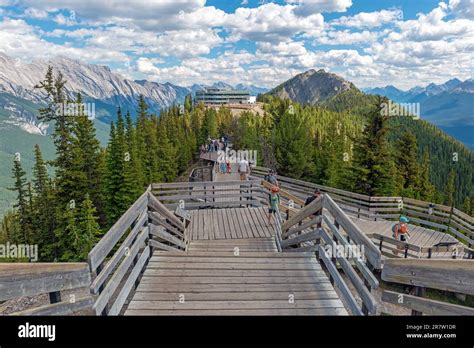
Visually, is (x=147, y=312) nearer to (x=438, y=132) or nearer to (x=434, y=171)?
(x=434, y=171)

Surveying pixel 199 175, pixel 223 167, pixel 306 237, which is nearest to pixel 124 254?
pixel 306 237

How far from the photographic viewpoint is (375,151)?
2502cm

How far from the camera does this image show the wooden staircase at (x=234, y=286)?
4.57m

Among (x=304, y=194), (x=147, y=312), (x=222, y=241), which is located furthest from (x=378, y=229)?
(x=147, y=312)

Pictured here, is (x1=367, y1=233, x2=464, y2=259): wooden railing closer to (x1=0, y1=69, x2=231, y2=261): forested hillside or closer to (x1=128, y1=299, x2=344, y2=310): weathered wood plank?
(x1=128, y1=299, x2=344, y2=310): weathered wood plank

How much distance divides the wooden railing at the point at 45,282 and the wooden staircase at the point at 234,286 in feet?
4.81

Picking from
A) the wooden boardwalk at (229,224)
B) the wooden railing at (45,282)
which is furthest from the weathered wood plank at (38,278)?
the wooden boardwalk at (229,224)

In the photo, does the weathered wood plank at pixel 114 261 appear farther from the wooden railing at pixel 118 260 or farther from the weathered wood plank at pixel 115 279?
the weathered wood plank at pixel 115 279

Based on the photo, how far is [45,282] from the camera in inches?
117

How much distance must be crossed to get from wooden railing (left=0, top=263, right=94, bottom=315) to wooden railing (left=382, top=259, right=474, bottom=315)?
293 centimetres

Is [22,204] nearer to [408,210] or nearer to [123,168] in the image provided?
[123,168]

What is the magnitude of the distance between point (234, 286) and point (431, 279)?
2941mm
